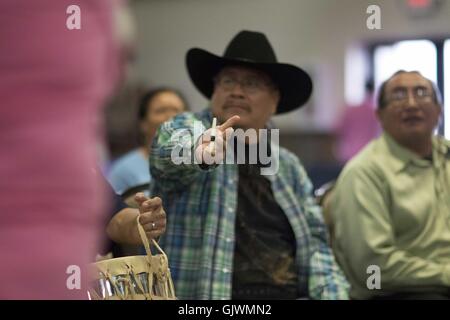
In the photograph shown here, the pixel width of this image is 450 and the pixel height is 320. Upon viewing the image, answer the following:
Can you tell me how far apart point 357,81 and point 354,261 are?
7756 mm

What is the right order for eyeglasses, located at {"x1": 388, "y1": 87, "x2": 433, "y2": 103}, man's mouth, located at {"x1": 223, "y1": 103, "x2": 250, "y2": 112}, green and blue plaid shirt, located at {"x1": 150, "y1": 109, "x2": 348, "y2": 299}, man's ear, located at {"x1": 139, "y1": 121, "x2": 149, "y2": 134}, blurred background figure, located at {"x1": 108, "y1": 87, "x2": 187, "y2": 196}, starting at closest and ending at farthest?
green and blue plaid shirt, located at {"x1": 150, "y1": 109, "x2": 348, "y2": 299} < man's mouth, located at {"x1": 223, "y1": 103, "x2": 250, "y2": 112} < eyeglasses, located at {"x1": 388, "y1": 87, "x2": 433, "y2": 103} < blurred background figure, located at {"x1": 108, "y1": 87, "x2": 187, "y2": 196} < man's ear, located at {"x1": 139, "y1": 121, "x2": 149, "y2": 134}

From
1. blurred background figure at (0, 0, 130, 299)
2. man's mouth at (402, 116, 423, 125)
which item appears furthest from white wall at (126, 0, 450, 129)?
blurred background figure at (0, 0, 130, 299)

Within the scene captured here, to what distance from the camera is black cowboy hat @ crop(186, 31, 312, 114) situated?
2.63 m

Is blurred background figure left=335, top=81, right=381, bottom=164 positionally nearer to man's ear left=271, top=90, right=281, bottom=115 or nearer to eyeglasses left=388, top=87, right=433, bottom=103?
eyeglasses left=388, top=87, right=433, bottom=103

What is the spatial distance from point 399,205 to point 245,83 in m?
0.59

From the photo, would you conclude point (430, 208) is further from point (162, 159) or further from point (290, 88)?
point (162, 159)

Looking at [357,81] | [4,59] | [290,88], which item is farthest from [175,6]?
[4,59]

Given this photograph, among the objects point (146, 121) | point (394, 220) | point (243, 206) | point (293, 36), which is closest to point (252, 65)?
point (243, 206)

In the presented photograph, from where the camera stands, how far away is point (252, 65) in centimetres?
263

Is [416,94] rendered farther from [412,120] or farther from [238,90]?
[238,90]

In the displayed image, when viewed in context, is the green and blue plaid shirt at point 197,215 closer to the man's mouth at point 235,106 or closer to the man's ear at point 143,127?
the man's mouth at point 235,106

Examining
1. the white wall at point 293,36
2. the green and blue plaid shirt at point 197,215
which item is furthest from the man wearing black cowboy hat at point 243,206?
the white wall at point 293,36

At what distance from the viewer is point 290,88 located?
2.75 m

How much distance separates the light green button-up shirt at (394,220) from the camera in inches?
109
